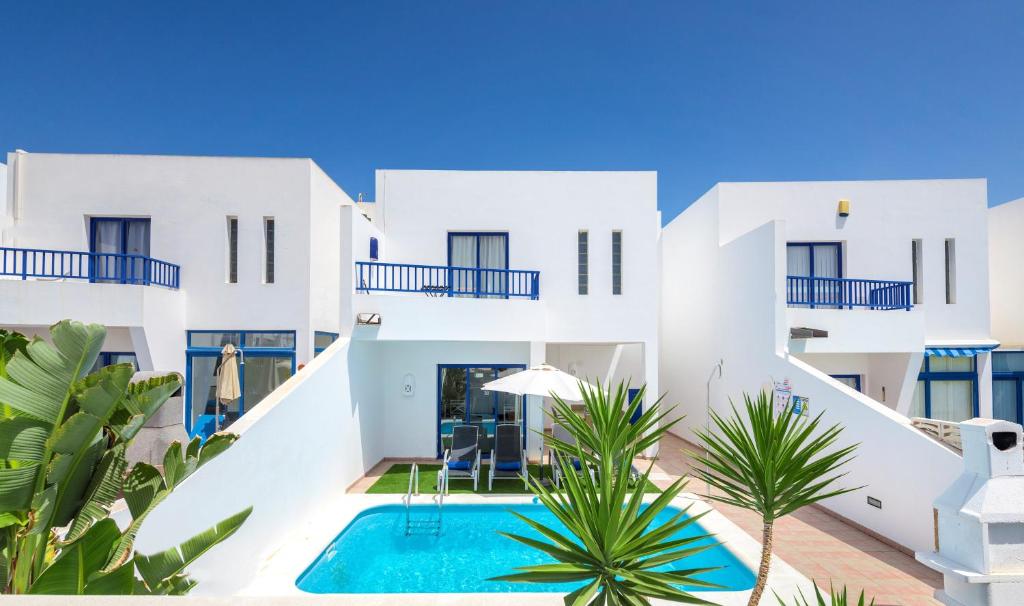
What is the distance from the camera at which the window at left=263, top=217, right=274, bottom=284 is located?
12508 millimetres

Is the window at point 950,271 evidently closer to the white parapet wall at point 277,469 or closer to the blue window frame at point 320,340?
the white parapet wall at point 277,469

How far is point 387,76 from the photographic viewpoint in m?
17.5

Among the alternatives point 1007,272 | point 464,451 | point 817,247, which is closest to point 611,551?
point 464,451

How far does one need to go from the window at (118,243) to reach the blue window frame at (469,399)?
8654 millimetres

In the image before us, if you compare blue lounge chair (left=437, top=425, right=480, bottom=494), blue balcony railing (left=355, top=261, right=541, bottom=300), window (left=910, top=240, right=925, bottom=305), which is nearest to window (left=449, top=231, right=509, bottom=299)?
blue balcony railing (left=355, top=261, right=541, bottom=300)

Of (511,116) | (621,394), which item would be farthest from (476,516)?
(511,116)

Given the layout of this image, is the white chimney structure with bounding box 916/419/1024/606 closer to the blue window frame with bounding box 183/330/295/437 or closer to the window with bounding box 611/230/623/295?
the window with bounding box 611/230/623/295

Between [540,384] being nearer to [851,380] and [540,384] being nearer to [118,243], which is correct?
[851,380]

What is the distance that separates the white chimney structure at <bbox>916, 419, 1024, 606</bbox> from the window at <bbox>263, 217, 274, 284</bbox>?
13819 millimetres

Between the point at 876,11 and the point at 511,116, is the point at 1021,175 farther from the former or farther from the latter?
the point at 511,116

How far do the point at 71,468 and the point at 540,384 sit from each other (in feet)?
26.1

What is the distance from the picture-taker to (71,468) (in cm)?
339

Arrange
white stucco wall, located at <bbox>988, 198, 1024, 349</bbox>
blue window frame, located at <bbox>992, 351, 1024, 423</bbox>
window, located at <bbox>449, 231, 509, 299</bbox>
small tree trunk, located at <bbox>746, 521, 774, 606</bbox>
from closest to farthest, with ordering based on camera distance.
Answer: small tree trunk, located at <bbox>746, 521, 774, 606</bbox>, window, located at <bbox>449, 231, 509, 299</bbox>, blue window frame, located at <bbox>992, 351, 1024, 423</bbox>, white stucco wall, located at <bbox>988, 198, 1024, 349</bbox>

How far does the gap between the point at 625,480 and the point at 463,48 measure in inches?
695
